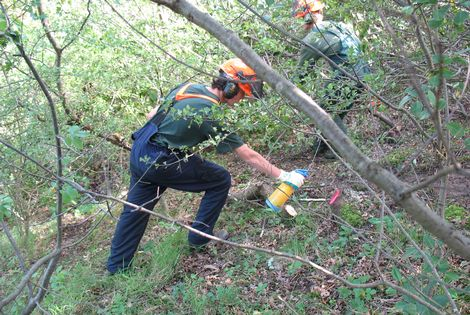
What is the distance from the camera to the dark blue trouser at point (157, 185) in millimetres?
3879

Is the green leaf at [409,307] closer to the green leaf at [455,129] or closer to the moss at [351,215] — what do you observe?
the green leaf at [455,129]

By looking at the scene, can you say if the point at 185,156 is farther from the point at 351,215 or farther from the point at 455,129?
the point at 455,129

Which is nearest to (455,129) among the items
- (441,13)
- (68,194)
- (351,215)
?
(441,13)

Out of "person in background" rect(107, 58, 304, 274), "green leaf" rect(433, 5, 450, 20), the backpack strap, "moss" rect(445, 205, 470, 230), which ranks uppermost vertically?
"green leaf" rect(433, 5, 450, 20)

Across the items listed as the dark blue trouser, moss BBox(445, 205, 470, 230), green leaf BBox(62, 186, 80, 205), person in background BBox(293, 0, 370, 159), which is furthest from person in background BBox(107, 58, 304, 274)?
green leaf BBox(62, 186, 80, 205)

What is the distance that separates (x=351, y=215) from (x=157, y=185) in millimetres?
1689

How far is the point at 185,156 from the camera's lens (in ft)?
12.4

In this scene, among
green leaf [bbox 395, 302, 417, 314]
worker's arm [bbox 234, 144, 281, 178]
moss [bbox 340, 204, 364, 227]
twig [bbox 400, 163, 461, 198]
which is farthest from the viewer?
moss [bbox 340, 204, 364, 227]

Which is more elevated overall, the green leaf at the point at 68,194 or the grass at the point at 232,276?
the green leaf at the point at 68,194

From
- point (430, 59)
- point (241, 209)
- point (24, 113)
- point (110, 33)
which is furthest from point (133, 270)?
point (430, 59)

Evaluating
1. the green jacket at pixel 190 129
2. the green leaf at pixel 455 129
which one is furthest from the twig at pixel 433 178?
the green jacket at pixel 190 129

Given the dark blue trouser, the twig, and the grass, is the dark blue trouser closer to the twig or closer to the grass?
the grass

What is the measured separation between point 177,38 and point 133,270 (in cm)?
243

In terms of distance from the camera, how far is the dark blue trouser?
3879 mm
